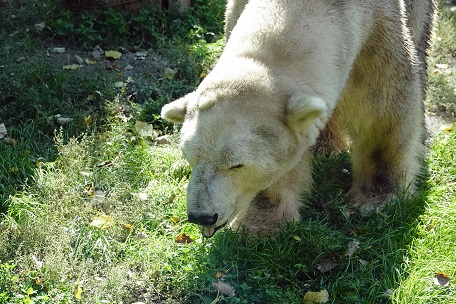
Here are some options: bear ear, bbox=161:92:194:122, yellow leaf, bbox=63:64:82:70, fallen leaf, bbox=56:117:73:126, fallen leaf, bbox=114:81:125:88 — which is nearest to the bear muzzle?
bear ear, bbox=161:92:194:122

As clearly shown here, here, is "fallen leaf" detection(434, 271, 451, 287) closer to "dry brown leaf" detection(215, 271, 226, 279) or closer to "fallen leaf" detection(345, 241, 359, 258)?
"fallen leaf" detection(345, 241, 359, 258)

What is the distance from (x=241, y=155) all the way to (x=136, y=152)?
2029 millimetres

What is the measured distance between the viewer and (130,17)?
759 cm

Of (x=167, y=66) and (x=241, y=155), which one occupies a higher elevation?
(x=241, y=155)

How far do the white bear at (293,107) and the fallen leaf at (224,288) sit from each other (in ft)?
1.15

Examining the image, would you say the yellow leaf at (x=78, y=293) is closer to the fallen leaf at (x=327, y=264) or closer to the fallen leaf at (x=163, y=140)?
the fallen leaf at (x=327, y=264)

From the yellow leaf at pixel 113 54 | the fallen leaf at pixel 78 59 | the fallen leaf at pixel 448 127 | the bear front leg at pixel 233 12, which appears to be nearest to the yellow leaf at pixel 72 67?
the fallen leaf at pixel 78 59

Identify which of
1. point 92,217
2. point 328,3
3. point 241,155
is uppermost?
point 328,3

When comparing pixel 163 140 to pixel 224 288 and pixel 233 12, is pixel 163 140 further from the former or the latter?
pixel 224 288

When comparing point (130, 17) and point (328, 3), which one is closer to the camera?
point (328, 3)

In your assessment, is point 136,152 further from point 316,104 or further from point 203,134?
point 316,104

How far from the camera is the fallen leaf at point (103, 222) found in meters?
4.75

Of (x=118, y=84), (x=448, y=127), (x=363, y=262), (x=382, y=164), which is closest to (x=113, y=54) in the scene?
(x=118, y=84)

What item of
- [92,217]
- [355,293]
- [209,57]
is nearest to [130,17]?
[209,57]
